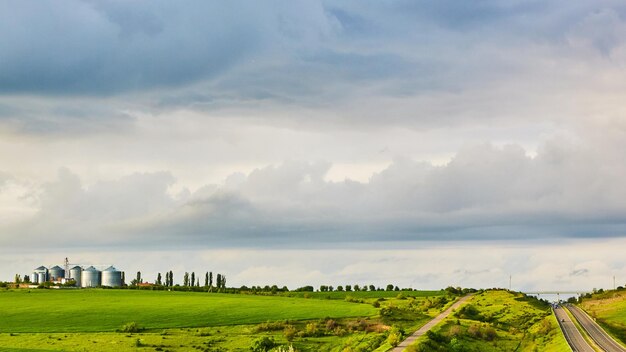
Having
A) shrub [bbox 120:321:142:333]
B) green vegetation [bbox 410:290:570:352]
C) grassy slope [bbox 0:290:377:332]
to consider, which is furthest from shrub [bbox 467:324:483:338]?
shrub [bbox 120:321:142:333]

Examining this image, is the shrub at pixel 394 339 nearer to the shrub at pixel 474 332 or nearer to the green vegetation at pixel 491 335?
the green vegetation at pixel 491 335

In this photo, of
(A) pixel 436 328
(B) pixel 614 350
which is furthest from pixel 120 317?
(B) pixel 614 350

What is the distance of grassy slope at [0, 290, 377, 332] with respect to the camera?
483 feet

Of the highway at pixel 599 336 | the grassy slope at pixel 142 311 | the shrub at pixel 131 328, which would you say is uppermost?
the grassy slope at pixel 142 311

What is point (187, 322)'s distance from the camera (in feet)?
492

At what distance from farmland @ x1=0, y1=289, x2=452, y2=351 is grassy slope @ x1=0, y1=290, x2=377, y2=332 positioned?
0.61 ft

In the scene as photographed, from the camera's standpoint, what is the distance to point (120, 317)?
6122 inches

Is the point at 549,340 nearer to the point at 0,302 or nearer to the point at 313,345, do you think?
the point at 313,345

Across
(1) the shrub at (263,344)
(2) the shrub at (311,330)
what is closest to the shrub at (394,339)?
(1) the shrub at (263,344)

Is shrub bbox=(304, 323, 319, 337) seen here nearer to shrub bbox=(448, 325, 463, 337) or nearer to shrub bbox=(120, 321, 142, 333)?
shrub bbox=(448, 325, 463, 337)

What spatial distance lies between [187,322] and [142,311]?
1935cm

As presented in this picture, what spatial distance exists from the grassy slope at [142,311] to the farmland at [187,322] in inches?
7.3

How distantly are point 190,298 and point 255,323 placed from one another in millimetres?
50024

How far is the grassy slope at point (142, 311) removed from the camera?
483ft
